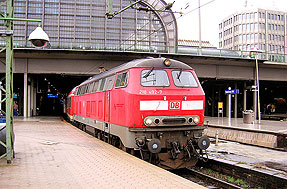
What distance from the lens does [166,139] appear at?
8.84 meters

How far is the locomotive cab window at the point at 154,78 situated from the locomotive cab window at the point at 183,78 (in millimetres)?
310

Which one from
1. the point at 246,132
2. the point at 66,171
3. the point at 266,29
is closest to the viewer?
the point at 66,171

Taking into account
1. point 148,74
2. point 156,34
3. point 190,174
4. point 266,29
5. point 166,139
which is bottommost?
point 190,174

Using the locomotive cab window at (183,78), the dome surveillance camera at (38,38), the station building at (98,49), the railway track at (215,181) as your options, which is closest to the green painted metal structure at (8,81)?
the dome surveillance camera at (38,38)

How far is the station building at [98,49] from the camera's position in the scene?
92.3ft

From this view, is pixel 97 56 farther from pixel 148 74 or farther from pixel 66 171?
pixel 66 171

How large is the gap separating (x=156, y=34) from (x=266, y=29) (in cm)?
6198

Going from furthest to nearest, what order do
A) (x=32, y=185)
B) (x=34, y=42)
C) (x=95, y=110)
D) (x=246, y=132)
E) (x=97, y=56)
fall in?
(x=97, y=56)
(x=246, y=132)
(x=95, y=110)
(x=34, y=42)
(x=32, y=185)

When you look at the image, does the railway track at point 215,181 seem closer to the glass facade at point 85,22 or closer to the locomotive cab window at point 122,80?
the locomotive cab window at point 122,80

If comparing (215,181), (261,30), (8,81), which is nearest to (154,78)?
(215,181)

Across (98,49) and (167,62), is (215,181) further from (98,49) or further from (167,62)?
(98,49)

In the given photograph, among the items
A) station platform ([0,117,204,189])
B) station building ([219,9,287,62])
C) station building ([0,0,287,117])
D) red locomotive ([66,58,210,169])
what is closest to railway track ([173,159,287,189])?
red locomotive ([66,58,210,169])

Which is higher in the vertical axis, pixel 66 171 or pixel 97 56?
pixel 97 56

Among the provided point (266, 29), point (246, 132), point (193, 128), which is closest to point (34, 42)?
point (193, 128)
